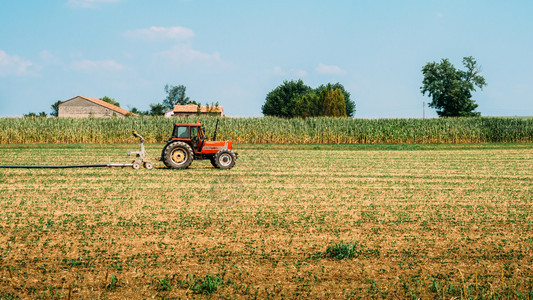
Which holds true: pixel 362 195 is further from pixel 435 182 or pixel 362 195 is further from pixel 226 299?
pixel 226 299

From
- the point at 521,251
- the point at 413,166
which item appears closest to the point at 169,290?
the point at 521,251

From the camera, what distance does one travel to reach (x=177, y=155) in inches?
717

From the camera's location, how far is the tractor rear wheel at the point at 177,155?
59.0ft

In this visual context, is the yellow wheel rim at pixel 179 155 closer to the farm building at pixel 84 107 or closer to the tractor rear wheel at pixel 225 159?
the tractor rear wheel at pixel 225 159

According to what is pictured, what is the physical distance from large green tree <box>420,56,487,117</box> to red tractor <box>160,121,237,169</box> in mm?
70960

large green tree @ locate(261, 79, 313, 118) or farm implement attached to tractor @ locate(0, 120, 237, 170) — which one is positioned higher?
large green tree @ locate(261, 79, 313, 118)

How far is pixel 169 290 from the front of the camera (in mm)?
5688

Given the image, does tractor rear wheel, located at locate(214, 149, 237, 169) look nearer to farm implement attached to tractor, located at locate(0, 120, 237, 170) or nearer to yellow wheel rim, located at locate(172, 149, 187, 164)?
farm implement attached to tractor, located at locate(0, 120, 237, 170)

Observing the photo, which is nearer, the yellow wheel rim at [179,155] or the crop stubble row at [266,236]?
the crop stubble row at [266,236]

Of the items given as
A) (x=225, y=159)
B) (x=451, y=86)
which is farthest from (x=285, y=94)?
(x=225, y=159)

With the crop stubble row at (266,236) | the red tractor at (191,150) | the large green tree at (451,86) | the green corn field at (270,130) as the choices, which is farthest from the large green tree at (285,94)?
the crop stubble row at (266,236)

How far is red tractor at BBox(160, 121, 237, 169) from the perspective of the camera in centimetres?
1803

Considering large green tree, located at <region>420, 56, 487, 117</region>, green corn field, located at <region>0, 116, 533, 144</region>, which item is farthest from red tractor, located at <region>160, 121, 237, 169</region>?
large green tree, located at <region>420, 56, 487, 117</region>

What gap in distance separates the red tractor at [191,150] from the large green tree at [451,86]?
71.0 metres
